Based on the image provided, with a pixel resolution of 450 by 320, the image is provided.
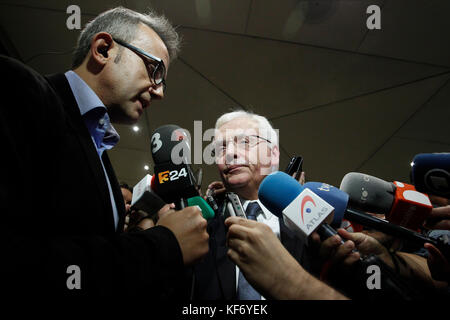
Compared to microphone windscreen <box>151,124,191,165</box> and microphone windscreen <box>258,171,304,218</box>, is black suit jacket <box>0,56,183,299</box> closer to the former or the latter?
microphone windscreen <box>151,124,191,165</box>

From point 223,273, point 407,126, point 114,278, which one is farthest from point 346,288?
point 407,126

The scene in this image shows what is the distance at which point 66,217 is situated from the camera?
2.04 ft

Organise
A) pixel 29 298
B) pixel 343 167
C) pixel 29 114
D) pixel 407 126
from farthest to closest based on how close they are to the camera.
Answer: pixel 343 167 < pixel 407 126 < pixel 29 114 < pixel 29 298

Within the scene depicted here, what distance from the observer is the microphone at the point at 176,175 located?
0.85 m

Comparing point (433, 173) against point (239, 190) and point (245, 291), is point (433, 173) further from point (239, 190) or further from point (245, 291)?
point (239, 190)

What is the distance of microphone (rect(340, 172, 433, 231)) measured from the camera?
0.85m

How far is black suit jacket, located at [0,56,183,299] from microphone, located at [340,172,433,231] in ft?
2.36

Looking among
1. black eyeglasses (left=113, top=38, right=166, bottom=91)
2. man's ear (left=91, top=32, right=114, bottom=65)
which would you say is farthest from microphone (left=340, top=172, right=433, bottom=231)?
man's ear (left=91, top=32, right=114, bottom=65)

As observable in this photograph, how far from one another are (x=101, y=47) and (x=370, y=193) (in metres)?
1.29

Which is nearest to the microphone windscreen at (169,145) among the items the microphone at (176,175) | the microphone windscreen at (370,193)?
the microphone at (176,175)

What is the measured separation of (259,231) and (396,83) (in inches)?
100

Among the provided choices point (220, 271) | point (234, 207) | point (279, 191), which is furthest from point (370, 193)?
point (220, 271)

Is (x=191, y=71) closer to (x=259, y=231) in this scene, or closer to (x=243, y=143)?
(x=243, y=143)

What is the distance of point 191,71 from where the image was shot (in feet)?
8.09
